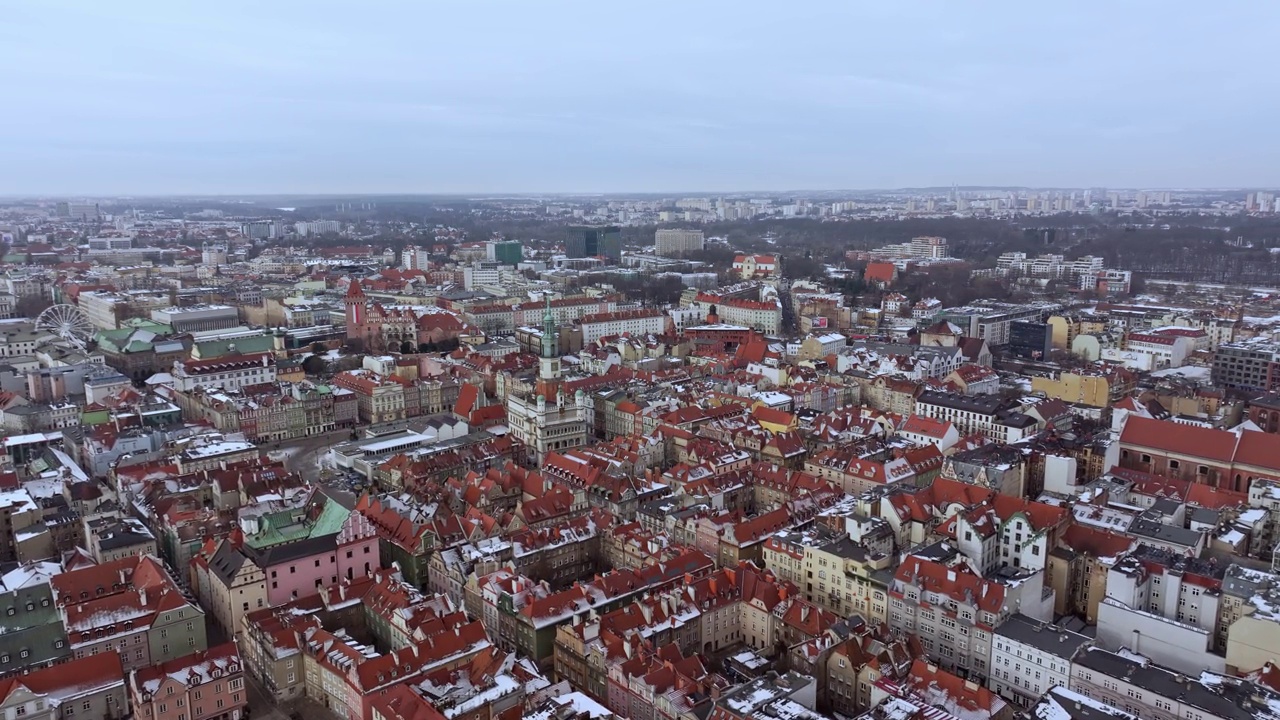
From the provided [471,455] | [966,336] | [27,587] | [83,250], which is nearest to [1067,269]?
[966,336]

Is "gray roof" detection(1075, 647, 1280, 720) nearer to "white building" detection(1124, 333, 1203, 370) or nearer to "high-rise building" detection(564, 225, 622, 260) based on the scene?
"white building" detection(1124, 333, 1203, 370)

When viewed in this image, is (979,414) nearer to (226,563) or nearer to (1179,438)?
(1179,438)

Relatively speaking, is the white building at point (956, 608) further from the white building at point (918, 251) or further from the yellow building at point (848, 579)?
the white building at point (918, 251)

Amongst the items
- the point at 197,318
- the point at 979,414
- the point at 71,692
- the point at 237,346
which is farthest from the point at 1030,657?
the point at 197,318

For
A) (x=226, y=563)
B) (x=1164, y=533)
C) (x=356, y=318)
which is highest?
(x=356, y=318)

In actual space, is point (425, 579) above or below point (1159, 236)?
below

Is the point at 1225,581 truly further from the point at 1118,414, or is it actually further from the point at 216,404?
the point at 216,404
